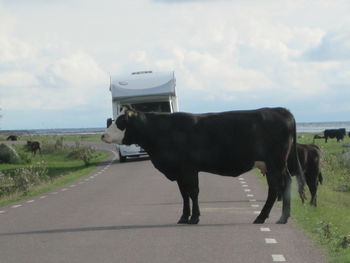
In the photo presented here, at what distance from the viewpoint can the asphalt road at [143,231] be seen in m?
10.5

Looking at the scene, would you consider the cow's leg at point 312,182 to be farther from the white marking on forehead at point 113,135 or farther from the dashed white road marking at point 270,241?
the dashed white road marking at point 270,241

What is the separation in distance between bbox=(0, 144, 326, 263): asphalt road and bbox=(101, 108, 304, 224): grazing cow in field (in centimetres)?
72

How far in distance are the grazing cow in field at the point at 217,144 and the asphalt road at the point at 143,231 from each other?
0.72 metres

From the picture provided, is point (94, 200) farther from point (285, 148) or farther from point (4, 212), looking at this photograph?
point (285, 148)

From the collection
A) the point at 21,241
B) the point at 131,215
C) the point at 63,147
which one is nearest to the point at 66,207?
the point at 131,215

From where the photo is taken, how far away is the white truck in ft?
123

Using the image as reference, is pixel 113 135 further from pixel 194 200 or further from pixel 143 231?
pixel 143 231

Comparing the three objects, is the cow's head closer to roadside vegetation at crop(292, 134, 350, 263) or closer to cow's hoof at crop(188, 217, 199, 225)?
cow's hoof at crop(188, 217, 199, 225)

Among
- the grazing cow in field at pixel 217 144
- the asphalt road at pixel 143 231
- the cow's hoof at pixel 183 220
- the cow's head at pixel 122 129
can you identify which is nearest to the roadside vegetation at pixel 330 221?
the asphalt road at pixel 143 231

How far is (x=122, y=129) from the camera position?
46.8 ft

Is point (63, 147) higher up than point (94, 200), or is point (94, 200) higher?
point (94, 200)

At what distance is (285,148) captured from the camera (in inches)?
551

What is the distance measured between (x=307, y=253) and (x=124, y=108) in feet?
16.2

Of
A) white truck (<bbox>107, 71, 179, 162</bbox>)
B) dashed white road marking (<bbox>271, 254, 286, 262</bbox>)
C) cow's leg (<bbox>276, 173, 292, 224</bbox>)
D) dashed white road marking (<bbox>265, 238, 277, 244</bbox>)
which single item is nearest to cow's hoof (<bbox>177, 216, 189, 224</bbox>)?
cow's leg (<bbox>276, 173, 292, 224</bbox>)
